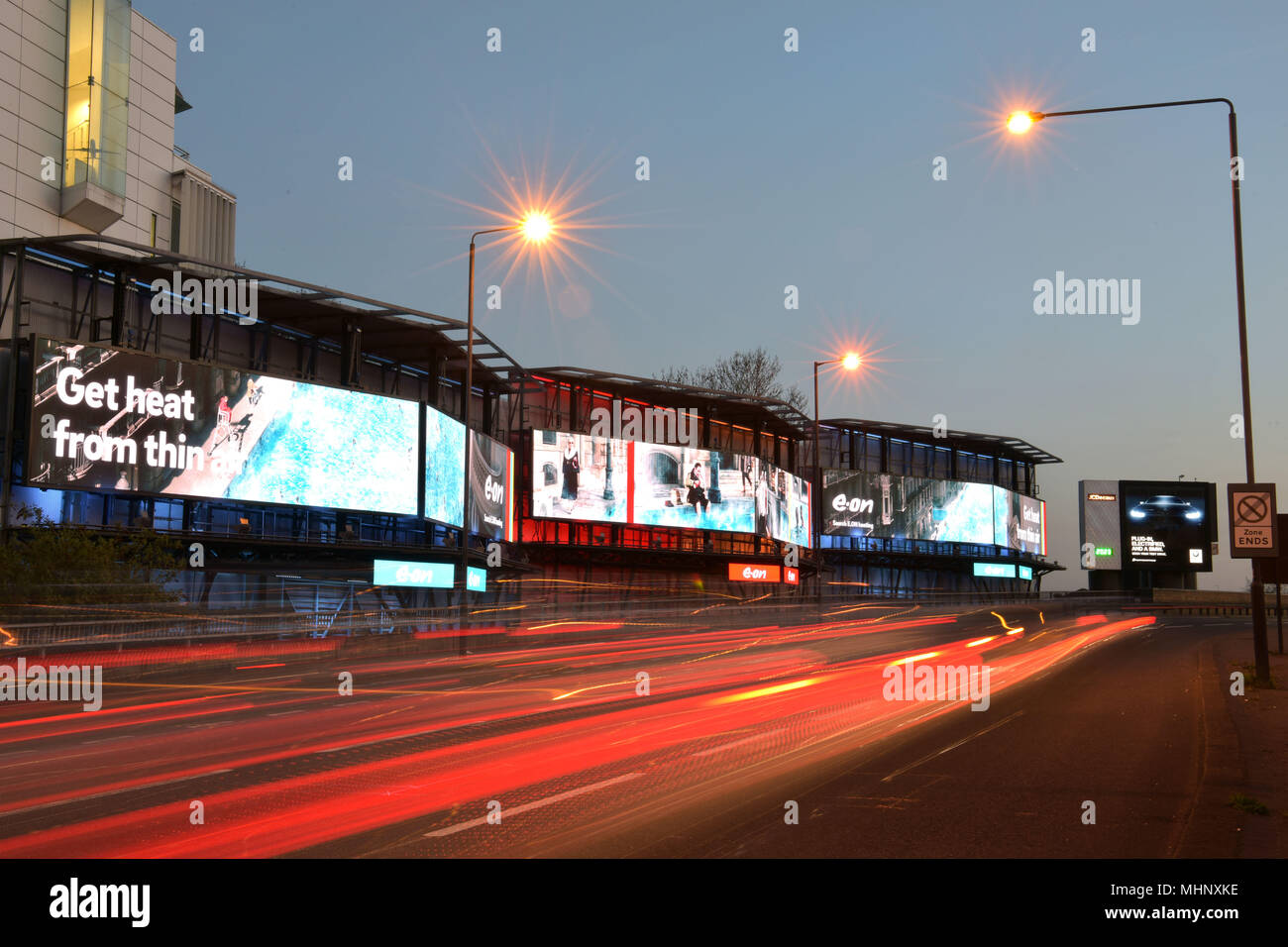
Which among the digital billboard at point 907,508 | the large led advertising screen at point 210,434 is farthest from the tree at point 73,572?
the digital billboard at point 907,508

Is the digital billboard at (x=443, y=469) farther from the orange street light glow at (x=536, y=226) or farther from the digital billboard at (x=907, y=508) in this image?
the digital billboard at (x=907, y=508)

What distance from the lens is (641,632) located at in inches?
1503

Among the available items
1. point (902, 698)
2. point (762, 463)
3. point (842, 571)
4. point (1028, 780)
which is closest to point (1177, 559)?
point (842, 571)

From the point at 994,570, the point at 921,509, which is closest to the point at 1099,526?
the point at 994,570

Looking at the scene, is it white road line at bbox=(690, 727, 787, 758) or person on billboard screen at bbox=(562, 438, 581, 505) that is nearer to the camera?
white road line at bbox=(690, 727, 787, 758)

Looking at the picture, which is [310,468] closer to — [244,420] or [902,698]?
[244,420]

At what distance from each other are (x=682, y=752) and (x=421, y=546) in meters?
36.3

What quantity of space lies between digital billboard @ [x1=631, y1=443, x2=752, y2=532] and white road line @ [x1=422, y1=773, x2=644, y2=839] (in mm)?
52323

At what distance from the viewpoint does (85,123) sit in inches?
1855

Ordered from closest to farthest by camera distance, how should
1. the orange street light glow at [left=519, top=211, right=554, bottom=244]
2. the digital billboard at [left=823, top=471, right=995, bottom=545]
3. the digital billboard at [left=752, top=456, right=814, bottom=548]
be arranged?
the orange street light glow at [left=519, top=211, right=554, bottom=244], the digital billboard at [left=752, top=456, right=814, bottom=548], the digital billboard at [left=823, top=471, right=995, bottom=545]

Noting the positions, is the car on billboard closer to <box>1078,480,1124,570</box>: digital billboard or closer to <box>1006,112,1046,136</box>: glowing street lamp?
<box>1078,480,1124,570</box>: digital billboard

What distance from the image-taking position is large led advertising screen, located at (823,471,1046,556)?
83.9 meters

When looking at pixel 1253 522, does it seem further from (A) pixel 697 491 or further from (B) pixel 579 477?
(A) pixel 697 491

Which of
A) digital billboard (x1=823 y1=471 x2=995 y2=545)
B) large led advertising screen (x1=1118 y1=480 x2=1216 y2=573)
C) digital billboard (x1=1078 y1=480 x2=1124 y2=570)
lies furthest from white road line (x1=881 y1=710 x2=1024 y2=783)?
digital billboard (x1=1078 y1=480 x2=1124 y2=570)
